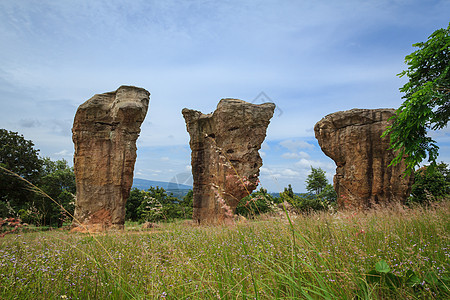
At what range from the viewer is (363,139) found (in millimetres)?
→ 17016

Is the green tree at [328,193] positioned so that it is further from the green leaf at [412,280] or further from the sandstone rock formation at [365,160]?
the green leaf at [412,280]

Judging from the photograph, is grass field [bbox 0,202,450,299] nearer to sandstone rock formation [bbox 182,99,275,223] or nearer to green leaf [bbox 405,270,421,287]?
green leaf [bbox 405,270,421,287]

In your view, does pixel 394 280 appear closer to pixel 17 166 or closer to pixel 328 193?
pixel 17 166

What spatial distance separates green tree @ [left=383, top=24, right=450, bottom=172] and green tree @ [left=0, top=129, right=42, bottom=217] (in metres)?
22.8

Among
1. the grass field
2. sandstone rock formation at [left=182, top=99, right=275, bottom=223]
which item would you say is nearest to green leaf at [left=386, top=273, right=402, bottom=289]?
the grass field

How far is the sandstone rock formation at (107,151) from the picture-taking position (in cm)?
1478

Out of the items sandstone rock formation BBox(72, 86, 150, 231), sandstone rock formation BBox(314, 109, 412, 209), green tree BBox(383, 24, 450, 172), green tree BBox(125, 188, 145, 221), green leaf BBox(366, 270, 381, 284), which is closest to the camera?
green leaf BBox(366, 270, 381, 284)

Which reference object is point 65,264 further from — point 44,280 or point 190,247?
point 190,247

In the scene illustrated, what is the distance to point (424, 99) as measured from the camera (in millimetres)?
8164

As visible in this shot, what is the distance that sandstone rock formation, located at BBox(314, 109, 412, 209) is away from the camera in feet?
54.0

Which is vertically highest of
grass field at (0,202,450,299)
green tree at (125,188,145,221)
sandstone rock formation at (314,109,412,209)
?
sandstone rock formation at (314,109,412,209)

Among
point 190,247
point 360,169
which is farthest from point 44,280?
point 360,169

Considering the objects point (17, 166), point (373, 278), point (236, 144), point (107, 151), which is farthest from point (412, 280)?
point (17, 166)

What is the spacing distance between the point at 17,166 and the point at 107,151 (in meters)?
10.2
